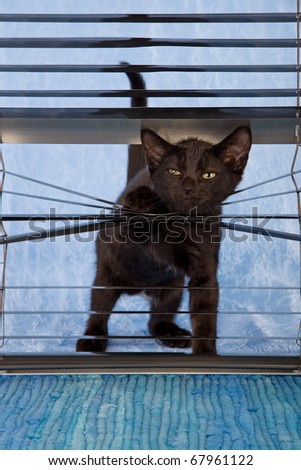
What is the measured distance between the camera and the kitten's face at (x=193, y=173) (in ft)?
4.49

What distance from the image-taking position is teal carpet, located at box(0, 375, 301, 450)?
919mm

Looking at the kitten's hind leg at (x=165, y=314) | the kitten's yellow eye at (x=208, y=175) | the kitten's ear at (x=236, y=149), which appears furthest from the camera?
the kitten's hind leg at (x=165, y=314)

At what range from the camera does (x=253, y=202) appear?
1.56 meters

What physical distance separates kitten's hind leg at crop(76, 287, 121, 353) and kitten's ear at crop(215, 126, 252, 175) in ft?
1.25

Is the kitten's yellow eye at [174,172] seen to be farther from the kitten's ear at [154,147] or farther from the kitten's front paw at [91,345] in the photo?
the kitten's front paw at [91,345]

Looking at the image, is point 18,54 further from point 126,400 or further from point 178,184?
point 126,400

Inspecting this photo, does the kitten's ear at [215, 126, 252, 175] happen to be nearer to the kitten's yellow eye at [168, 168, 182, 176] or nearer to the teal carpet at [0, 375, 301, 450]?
the kitten's yellow eye at [168, 168, 182, 176]

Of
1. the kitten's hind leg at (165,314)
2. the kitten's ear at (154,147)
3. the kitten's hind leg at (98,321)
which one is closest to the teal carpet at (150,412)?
the kitten's hind leg at (98,321)

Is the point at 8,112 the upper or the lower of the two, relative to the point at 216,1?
lower

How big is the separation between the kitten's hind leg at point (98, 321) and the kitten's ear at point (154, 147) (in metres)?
0.30
